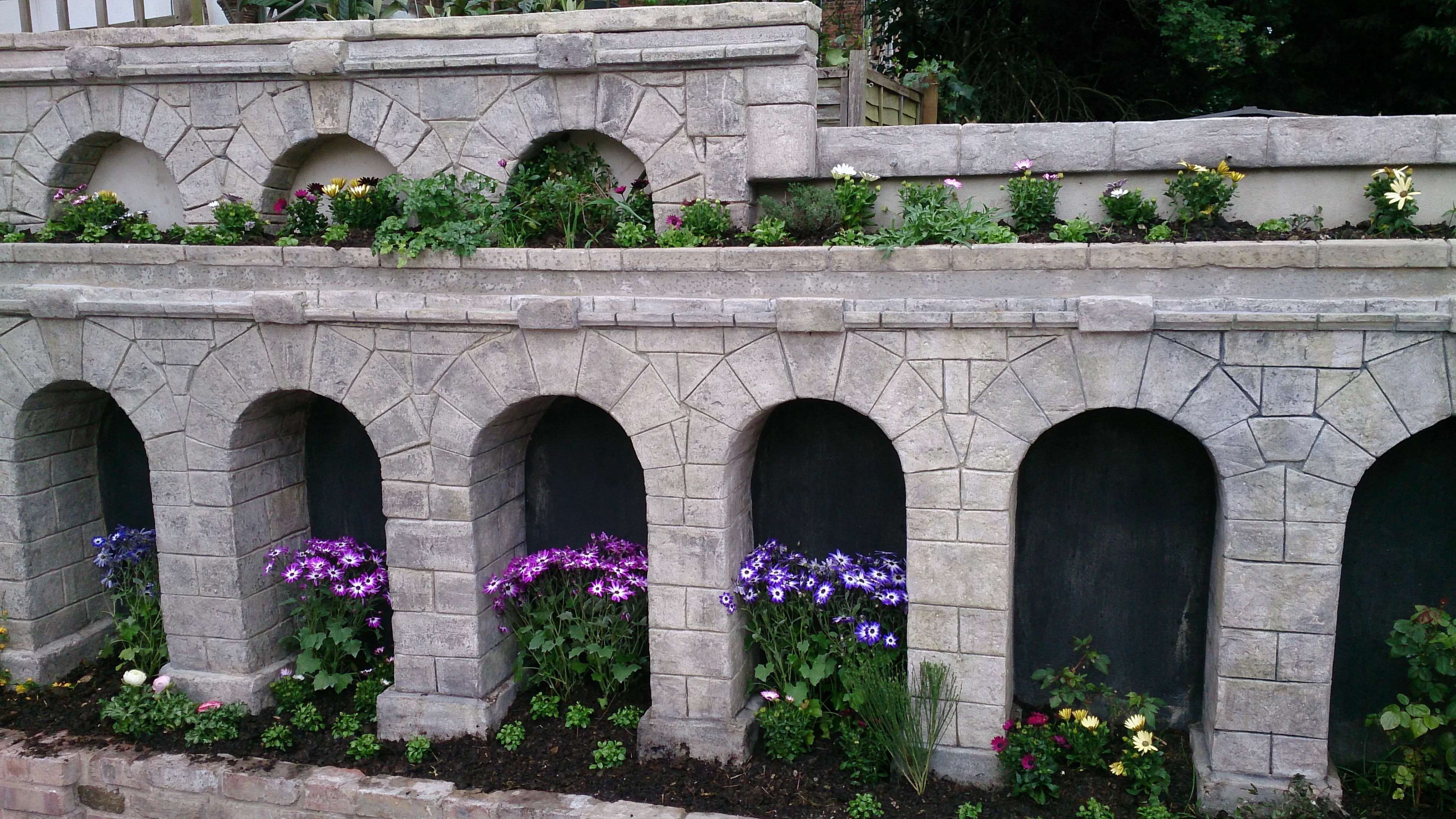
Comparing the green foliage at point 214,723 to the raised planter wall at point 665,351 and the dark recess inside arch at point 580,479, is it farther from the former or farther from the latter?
the dark recess inside arch at point 580,479

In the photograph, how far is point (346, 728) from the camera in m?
6.23

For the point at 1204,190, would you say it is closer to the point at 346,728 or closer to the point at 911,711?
the point at 911,711

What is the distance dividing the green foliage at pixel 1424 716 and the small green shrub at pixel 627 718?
12.6ft

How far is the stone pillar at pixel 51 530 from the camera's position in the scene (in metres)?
6.68

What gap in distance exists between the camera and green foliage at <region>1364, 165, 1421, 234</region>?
4.89 meters

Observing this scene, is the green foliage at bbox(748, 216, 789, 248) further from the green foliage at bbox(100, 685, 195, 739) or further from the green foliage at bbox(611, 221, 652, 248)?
the green foliage at bbox(100, 685, 195, 739)

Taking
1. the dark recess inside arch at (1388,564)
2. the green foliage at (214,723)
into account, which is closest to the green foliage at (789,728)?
the dark recess inside arch at (1388,564)

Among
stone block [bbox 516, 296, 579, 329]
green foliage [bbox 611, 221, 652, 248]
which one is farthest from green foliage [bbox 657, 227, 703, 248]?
stone block [bbox 516, 296, 579, 329]

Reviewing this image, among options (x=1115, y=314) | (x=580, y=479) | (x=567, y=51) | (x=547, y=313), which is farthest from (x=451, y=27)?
(x=1115, y=314)

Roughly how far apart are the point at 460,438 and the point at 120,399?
2237 millimetres

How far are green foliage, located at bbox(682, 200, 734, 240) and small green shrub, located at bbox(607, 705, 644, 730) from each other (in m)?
2.75

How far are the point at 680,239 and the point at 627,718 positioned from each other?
275 cm

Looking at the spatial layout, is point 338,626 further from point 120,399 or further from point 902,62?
point 902,62

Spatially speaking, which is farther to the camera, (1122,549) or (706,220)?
(1122,549)
